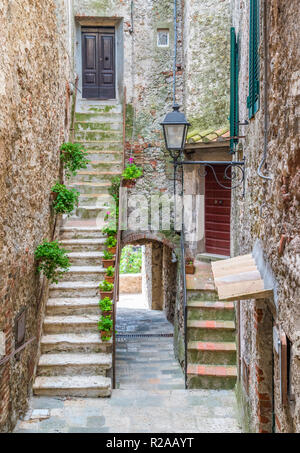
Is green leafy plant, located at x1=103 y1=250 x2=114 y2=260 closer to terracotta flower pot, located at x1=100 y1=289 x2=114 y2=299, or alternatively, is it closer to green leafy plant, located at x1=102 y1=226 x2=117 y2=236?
green leafy plant, located at x1=102 y1=226 x2=117 y2=236

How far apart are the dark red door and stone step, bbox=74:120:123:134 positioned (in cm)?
216

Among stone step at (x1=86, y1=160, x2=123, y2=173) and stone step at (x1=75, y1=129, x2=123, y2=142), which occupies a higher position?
stone step at (x1=75, y1=129, x2=123, y2=142)

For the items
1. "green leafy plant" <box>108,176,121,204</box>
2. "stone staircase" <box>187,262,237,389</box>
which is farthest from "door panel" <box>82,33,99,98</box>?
"stone staircase" <box>187,262,237,389</box>

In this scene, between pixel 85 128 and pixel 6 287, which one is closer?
pixel 6 287

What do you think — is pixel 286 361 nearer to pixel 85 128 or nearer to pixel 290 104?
pixel 290 104

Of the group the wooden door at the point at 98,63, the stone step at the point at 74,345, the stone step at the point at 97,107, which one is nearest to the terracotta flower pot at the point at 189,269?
the stone step at the point at 74,345

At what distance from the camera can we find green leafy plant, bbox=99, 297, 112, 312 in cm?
634

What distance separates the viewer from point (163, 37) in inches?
375

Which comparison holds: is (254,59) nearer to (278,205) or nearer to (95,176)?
(278,205)

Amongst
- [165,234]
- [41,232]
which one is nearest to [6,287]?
[41,232]
